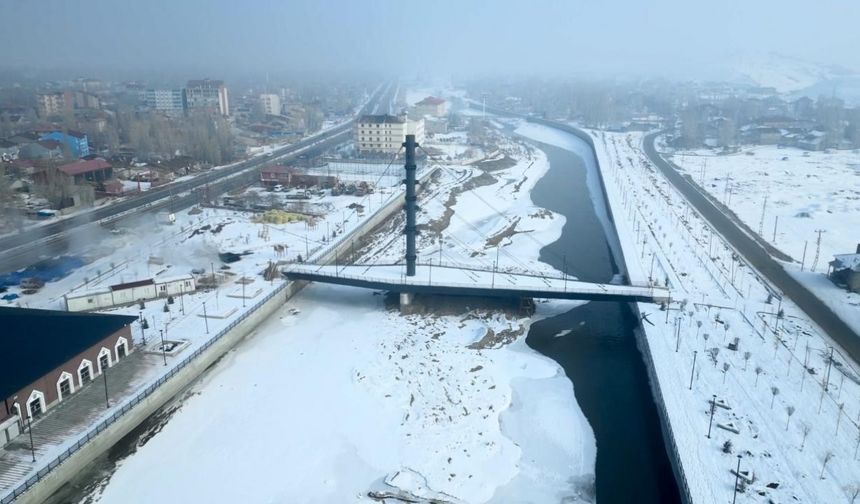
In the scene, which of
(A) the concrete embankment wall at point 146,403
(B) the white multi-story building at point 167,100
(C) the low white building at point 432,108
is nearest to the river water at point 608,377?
(A) the concrete embankment wall at point 146,403

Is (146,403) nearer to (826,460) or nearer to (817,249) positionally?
(826,460)

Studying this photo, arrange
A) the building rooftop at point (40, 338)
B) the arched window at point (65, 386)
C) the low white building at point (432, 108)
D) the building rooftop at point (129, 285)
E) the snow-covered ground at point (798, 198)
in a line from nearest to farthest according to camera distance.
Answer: the building rooftop at point (40, 338) < the arched window at point (65, 386) < the building rooftop at point (129, 285) < the snow-covered ground at point (798, 198) < the low white building at point (432, 108)

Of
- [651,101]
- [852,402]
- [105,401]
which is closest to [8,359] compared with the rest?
[105,401]

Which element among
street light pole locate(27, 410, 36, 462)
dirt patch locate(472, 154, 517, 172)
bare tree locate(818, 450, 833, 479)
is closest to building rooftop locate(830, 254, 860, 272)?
bare tree locate(818, 450, 833, 479)

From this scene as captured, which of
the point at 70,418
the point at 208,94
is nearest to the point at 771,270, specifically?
the point at 70,418

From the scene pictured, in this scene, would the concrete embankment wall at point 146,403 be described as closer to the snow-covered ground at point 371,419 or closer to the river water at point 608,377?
the snow-covered ground at point 371,419

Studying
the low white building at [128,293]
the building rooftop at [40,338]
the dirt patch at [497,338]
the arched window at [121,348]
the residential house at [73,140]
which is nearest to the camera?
the building rooftop at [40,338]

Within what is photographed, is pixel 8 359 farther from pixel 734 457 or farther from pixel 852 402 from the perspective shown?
pixel 852 402
